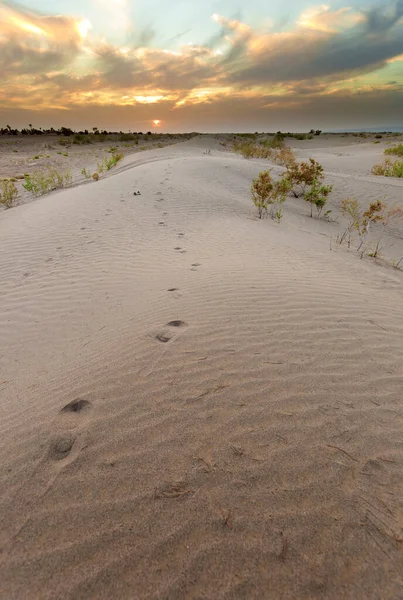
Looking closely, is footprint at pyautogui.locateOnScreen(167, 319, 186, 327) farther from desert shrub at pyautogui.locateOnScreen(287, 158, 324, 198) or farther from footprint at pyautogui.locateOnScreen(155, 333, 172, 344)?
desert shrub at pyautogui.locateOnScreen(287, 158, 324, 198)

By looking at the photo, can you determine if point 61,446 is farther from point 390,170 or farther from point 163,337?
point 390,170

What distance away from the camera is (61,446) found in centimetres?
179

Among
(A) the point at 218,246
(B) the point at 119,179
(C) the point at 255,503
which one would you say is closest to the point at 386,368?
(C) the point at 255,503

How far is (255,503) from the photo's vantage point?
1.42 m

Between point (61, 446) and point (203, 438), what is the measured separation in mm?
817

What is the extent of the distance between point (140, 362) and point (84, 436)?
72cm

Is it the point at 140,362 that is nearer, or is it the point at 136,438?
the point at 136,438

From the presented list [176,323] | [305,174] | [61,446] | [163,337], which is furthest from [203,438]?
[305,174]

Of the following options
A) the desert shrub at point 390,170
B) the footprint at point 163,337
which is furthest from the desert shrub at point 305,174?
the footprint at point 163,337

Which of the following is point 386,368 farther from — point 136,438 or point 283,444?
point 136,438

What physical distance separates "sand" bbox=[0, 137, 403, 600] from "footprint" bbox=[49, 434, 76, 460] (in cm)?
2

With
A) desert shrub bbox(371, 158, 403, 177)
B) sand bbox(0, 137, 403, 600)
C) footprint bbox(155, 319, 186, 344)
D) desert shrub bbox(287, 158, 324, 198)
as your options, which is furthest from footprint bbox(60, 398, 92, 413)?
desert shrub bbox(371, 158, 403, 177)

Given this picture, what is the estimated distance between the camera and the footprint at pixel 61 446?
5.67 ft

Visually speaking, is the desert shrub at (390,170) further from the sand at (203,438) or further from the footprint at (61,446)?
the footprint at (61,446)
